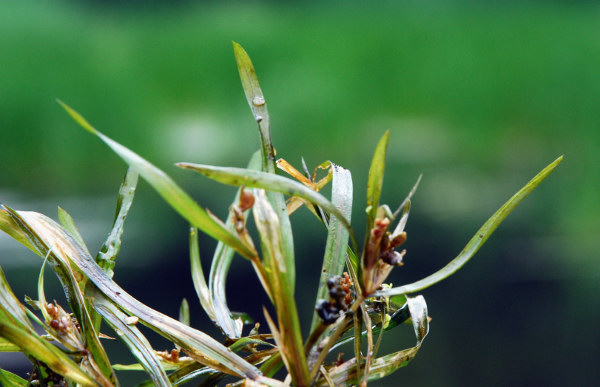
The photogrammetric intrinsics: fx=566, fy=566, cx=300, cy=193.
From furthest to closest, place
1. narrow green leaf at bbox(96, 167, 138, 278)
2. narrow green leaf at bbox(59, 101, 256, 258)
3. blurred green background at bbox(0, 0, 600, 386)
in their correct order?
blurred green background at bbox(0, 0, 600, 386) → narrow green leaf at bbox(96, 167, 138, 278) → narrow green leaf at bbox(59, 101, 256, 258)

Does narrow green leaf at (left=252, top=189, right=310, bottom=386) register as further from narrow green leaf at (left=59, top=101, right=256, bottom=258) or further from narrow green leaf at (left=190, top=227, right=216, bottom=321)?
narrow green leaf at (left=190, top=227, right=216, bottom=321)

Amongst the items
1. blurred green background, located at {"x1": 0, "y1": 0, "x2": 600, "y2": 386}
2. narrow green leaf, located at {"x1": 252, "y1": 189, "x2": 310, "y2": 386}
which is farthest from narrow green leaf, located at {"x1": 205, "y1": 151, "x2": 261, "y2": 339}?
blurred green background, located at {"x1": 0, "y1": 0, "x2": 600, "y2": 386}

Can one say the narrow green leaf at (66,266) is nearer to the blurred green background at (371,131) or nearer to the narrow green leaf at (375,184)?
the narrow green leaf at (375,184)

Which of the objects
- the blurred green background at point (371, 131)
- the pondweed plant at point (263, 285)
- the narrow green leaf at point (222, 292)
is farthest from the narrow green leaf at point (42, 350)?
the blurred green background at point (371, 131)

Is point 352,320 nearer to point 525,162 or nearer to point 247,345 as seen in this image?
point 247,345

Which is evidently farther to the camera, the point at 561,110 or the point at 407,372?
the point at 561,110

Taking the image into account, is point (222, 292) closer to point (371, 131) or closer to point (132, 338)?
point (132, 338)

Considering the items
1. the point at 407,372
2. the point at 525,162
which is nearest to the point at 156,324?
the point at 407,372

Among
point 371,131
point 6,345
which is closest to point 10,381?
point 6,345
